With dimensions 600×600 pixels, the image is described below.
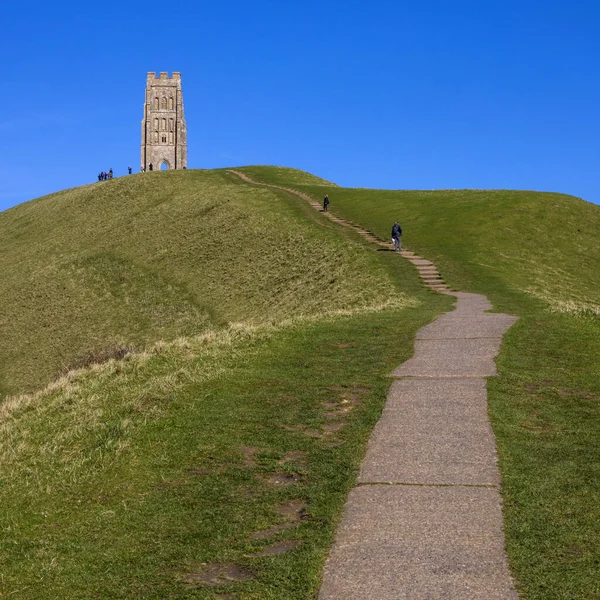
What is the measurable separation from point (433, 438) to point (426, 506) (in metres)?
2.77

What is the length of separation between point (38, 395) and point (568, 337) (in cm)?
1433

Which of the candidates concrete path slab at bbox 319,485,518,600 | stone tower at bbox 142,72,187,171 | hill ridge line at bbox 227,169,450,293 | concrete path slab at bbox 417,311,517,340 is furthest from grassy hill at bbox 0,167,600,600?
stone tower at bbox 142,72,187,171

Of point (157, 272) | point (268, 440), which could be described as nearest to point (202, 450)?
point (268, 440)

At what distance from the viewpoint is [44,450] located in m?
13.6

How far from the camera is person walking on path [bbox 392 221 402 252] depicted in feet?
151

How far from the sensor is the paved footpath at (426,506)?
324 inches

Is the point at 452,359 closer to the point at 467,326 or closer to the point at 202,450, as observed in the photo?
the point at 467,326

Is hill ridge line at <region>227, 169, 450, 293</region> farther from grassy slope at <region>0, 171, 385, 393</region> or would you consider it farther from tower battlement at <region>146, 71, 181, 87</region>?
tower battlement at <region>146, 71, 181, 87</region>

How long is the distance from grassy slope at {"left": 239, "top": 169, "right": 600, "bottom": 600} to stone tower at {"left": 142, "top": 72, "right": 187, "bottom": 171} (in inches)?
3456

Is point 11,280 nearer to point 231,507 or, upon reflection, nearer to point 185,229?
point 185,229

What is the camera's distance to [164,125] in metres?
138

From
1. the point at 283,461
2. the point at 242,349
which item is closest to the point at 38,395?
the point at 242,349

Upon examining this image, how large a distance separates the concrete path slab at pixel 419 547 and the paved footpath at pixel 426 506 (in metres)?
0.01

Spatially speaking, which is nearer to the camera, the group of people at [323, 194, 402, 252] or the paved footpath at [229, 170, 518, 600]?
the paved footpath at [229, 170, 518, 600]
